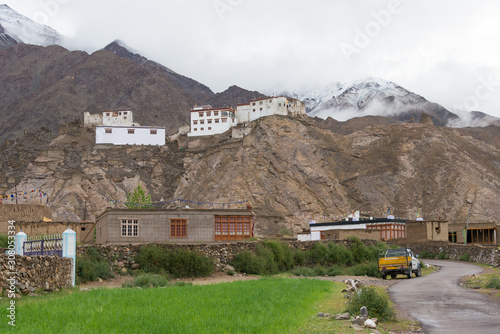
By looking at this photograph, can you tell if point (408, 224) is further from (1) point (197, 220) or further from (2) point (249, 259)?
(2) point (249, 259)

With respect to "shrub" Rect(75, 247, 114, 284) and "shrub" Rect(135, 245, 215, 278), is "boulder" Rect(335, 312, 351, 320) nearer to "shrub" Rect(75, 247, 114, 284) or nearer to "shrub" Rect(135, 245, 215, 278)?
"shrub" Rect(75, 247, 114, 284)

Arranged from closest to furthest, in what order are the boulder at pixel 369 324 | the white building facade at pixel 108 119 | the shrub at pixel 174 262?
1. the boulder at pixel 369 324
2. the shrub at pixel 174 262
3. the white building facade at pixel 108 119

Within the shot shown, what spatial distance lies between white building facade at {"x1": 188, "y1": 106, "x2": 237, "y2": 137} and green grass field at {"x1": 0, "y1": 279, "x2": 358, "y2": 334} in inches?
4349

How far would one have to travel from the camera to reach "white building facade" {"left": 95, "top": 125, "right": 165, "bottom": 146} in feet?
413

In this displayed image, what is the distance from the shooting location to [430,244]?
208 ft

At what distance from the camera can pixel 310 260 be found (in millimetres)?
41906

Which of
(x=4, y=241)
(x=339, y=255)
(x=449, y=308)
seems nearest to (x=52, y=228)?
(x=4, y=241)

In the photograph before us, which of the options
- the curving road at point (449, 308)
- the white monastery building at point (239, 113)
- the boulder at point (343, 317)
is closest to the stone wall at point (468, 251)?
the curving road at point (449, 308)

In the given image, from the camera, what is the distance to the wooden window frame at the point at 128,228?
41.5 m

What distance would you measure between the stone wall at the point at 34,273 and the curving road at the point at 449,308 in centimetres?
1144

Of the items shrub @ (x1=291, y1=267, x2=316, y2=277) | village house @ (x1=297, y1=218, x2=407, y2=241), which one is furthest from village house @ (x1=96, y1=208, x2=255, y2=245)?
village house @ (x1=297, y1=218, x2=407, y2=241)

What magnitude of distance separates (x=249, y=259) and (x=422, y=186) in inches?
3541

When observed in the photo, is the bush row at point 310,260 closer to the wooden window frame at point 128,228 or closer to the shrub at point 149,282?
the wooden window frame at point 128,228

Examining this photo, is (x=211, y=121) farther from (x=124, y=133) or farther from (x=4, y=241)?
(x=4, y=241)
